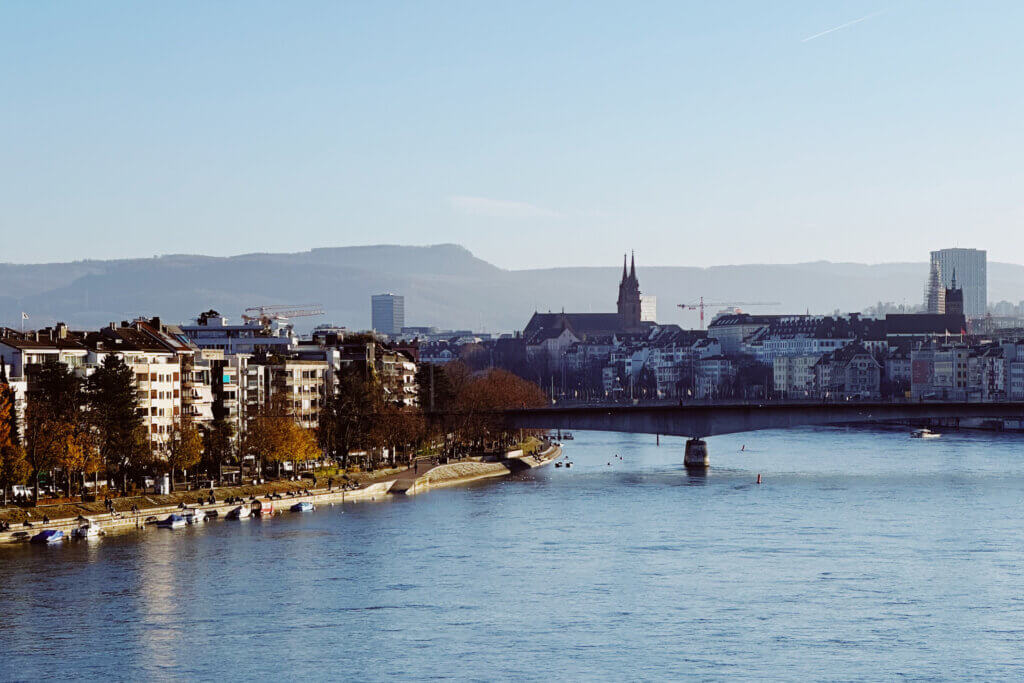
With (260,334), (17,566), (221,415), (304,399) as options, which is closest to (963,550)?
(17,566)

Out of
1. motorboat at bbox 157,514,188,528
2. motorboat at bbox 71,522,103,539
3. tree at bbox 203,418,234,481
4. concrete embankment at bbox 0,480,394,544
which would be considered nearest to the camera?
concrete embankment at bbox 0,480,394,544

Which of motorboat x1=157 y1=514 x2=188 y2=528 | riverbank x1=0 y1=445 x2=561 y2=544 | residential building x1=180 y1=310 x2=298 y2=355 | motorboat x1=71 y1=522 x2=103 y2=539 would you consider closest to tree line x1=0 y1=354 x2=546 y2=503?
riverbank x1=0 y1=445 x2=561 y2=544

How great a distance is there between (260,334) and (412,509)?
40300 mm

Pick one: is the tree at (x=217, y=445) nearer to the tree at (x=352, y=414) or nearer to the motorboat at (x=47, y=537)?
the tree at (x=352, y=414)

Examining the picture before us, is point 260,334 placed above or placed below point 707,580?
above

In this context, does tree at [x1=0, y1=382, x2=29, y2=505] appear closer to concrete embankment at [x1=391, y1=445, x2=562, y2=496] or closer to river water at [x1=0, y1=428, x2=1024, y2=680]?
river water at [x1=0, y1=428, x2=1024, y2=680]

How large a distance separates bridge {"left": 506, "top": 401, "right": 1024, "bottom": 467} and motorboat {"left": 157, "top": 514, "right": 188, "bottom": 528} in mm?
32923

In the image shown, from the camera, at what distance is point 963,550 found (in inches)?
2008

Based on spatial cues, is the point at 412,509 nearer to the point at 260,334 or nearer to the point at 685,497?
the point at 685,497

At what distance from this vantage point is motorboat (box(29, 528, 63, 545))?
53.4 metres

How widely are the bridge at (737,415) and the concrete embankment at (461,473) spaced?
259 centimetres

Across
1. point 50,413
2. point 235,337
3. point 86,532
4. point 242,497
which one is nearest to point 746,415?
point 235,337

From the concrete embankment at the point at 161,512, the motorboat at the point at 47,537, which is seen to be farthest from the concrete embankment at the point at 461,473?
the motorboat at the point at 47,537

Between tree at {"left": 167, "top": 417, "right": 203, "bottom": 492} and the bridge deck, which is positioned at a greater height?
the bridge deck
